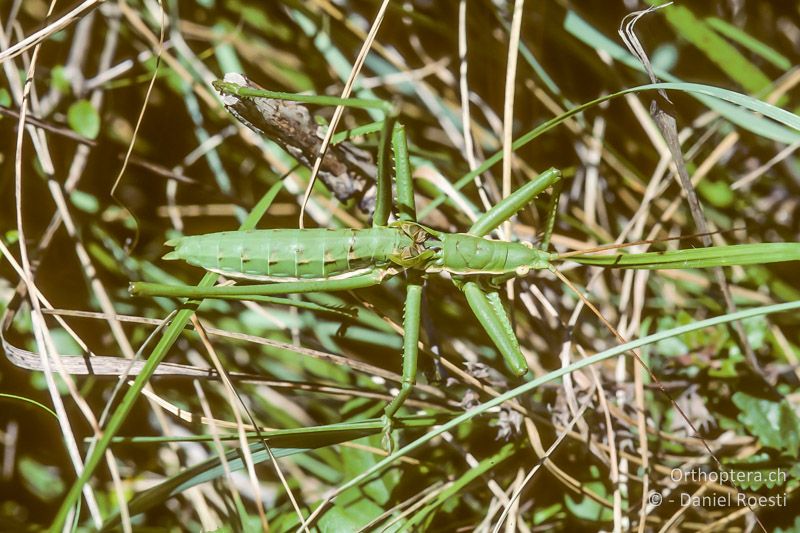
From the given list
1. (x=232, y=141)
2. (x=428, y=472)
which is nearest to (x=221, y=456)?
(x=428, y=472)

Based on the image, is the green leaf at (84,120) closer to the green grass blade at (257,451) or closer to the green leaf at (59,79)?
the green leaf at (59,79)

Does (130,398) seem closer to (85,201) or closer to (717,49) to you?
(85,201)

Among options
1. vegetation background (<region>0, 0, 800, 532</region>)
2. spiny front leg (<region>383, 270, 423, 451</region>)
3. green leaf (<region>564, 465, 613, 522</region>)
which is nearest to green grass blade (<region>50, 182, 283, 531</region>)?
vegetation background (<region>0, 0, 800, 532</region>)

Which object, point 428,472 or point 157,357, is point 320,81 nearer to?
point 157,357

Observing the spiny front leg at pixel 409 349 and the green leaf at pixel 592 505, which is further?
the green leaf at pixel 592 505

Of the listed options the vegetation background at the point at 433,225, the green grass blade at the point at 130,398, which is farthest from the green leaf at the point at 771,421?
the green grass blade at the point at 130,398

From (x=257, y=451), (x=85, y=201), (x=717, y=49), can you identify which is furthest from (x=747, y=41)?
(x=85, y=201)
